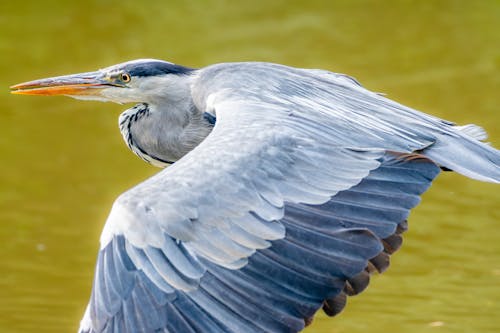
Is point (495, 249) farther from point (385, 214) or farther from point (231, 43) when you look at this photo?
point (231, 43)

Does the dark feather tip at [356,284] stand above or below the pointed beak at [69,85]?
below

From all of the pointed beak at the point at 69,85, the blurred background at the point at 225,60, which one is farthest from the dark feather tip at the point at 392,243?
the pointed beak at the point at 69,85

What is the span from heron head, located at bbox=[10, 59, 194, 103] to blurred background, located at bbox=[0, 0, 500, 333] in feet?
4.65

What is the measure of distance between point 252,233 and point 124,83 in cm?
207

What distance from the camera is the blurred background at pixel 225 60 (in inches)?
292

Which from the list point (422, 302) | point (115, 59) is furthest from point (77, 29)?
→ point (422, 302)

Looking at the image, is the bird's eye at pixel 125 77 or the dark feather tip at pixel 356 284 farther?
the bird's eye at pixel 125 77

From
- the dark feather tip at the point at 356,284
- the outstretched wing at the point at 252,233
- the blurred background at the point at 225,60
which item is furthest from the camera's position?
the blurred background at the point at 225,60

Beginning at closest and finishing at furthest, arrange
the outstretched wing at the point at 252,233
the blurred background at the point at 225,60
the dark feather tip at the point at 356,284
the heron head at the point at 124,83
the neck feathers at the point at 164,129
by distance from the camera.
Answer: the outstretched wing at the point at 252,233, the dark feather tip at the point at 356,284, the neck feathers at the point at 164,129, the heron head at the point at 124,83, the blurred background at the point at 225,60

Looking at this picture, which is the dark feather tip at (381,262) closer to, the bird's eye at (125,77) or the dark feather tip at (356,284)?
the dark feather tip at (356,284)

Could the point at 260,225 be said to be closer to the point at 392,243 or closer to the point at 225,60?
the point at 392,243

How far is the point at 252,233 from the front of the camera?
481 cm

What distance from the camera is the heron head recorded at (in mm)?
6574

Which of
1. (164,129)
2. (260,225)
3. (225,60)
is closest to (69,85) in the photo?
(164,129)
